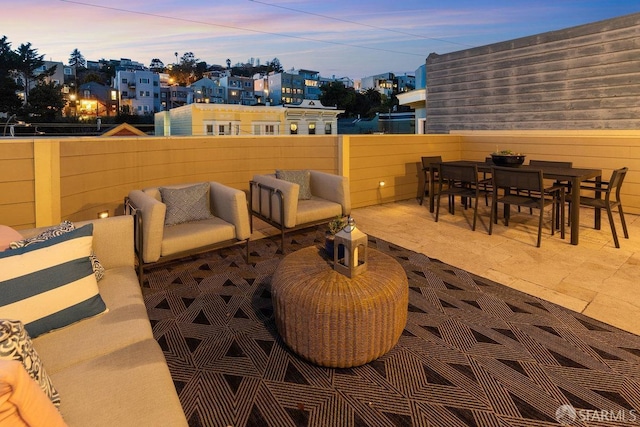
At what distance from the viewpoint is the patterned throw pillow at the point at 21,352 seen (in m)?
1.02

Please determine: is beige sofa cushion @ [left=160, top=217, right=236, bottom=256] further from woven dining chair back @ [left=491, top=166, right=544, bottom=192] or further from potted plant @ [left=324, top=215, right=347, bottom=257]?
woven dining chair back @ [left=491, top=166, right=544, bottom=192]

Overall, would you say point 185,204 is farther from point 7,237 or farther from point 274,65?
point 274,65

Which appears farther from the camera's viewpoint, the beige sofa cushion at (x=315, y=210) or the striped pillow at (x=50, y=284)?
the beige sofa cushion at (x=315, y=210)

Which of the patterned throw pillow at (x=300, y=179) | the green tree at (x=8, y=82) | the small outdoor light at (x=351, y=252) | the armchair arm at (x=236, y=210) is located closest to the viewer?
the small outdoor light at (x=351, y=252)

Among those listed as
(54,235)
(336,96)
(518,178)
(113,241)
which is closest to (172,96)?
(336,96)

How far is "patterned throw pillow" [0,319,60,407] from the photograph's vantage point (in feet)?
3.35

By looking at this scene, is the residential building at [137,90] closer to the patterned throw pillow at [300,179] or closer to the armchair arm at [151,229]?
the patterned throw pillow at [300,179]

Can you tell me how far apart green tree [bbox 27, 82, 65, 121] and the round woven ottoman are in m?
24.9

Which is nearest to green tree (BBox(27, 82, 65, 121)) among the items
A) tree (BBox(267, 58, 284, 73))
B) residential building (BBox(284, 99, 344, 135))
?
residential building (BBox(284, 99, 344, 135))

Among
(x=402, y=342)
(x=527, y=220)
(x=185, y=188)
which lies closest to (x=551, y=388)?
(x=402, y=342)

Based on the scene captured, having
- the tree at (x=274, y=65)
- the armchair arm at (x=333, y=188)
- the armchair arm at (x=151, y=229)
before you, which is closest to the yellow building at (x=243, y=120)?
the armchair arm at (x=333, y=188)

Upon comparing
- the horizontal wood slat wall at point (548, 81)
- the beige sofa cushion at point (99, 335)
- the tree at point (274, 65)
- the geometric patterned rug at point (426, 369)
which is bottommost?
the geometric patterned rug at point (426, 369)

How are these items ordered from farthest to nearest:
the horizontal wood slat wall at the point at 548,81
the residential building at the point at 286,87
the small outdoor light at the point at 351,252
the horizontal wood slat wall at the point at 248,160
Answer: the residential building at the point at 286,87
the horizontal wood slat wall at the point at 548,81
the horizontal wood slat wall at the point at 248,160
the small outdoor light at the point at 351,252

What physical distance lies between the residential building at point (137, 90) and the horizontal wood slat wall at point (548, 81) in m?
31.3
